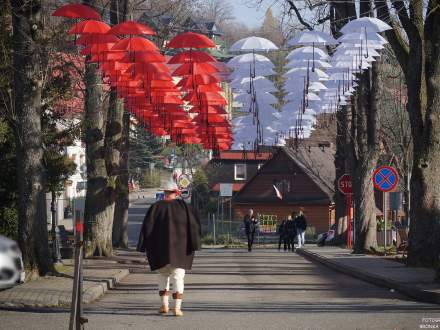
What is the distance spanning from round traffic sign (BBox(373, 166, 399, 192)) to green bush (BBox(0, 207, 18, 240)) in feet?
32.7

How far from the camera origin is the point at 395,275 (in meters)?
19.3

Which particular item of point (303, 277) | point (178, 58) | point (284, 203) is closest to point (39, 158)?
point (178, 58)

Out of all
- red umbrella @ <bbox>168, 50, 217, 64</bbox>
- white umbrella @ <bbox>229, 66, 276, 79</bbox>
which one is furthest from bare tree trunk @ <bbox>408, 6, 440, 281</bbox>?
red umbrella @ <bbox>168, 50, 217, 64</bbox>

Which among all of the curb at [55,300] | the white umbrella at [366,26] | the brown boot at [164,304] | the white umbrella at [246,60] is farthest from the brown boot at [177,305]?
the white umbrella at [246,60]

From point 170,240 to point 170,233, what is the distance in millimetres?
101

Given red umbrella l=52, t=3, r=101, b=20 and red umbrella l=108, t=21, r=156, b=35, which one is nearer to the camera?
red umbrella l=52, t=3, r=101, b=20

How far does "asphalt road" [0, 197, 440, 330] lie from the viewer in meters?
11.7

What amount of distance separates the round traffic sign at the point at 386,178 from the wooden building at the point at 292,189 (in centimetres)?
4742

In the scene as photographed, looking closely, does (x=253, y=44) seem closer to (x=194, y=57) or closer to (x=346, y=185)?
(x=194, y=57)

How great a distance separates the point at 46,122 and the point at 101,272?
6766 millimetres

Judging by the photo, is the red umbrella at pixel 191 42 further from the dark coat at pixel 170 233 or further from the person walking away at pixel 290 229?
the person walking away at pixel 290 229

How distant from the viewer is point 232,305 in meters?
14.1

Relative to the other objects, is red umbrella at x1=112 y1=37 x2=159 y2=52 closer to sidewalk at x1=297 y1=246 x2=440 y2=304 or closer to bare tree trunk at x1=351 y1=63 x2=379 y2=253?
sidewalk at x1=297 y1=246 x2=440 y2=304

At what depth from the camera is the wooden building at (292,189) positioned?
2972 inches
